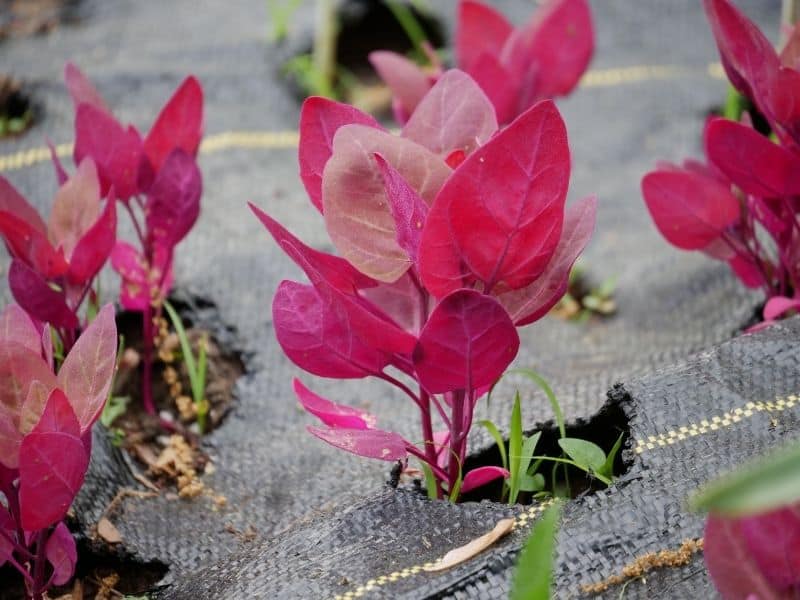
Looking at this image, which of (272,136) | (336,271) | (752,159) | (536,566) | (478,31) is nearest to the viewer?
(536,566)

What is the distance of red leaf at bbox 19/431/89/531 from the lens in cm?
83

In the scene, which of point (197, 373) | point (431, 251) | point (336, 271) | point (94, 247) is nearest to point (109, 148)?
point (94, 247)

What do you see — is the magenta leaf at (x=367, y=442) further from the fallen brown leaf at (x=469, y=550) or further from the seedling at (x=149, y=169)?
the seedling at (x=149, y=169)

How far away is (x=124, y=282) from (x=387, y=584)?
721 mm

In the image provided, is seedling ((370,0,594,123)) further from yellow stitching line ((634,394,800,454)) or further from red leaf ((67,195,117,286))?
yellow stitching line ((634,394,800,454))

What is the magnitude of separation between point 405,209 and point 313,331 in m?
0.16

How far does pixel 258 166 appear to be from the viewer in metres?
1.93

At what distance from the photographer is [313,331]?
0.88 meters

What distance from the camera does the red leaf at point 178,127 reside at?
1.28 metres

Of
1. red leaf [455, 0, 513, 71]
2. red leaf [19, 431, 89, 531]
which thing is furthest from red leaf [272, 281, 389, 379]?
red leaf [455, 0, 513, 71]

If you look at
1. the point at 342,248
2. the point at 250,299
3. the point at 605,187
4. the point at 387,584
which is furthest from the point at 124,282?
the point at 605,187

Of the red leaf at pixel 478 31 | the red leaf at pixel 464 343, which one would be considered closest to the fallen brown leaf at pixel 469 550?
the red leaf at pixel 464 343

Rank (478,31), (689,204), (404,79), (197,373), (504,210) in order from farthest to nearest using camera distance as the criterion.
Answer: (478,31) < (404,79) < (197,373) < (689,204) < (504,210)

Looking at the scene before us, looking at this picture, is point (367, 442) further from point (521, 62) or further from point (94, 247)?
point (521, 62)
